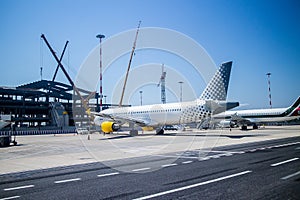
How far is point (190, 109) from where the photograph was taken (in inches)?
1348

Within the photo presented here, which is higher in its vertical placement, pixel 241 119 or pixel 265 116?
pixel 265 116

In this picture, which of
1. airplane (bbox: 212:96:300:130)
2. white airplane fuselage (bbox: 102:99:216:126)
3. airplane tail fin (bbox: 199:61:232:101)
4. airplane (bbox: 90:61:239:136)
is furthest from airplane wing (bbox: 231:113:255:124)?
airplane tail fin (bbox: 199:61:232:101)

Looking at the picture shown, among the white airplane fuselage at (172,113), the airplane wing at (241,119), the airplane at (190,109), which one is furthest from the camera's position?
the airplane wing at (241,119)

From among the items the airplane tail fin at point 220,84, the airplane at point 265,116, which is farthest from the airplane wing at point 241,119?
the airplane tail fin at point 220,84

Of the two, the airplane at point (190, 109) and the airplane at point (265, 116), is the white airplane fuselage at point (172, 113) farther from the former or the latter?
the airplane at point (265, 116)

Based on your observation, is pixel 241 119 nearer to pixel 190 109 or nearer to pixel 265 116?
pixel 265 116

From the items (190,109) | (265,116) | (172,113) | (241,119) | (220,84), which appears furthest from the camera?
(265,116)

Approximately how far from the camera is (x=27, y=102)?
82.1 m

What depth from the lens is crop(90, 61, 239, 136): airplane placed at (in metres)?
31.4

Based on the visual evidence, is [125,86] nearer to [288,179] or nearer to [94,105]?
[94,105]

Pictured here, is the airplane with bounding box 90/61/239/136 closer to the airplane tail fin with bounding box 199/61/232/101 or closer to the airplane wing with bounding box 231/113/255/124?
the airplane tail fin with bounding box 199/61/232/101

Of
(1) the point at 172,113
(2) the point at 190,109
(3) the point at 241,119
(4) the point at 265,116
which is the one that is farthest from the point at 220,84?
(4) the point at 265,116

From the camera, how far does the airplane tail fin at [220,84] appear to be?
3144 centimetres

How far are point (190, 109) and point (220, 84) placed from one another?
508 centimetres
